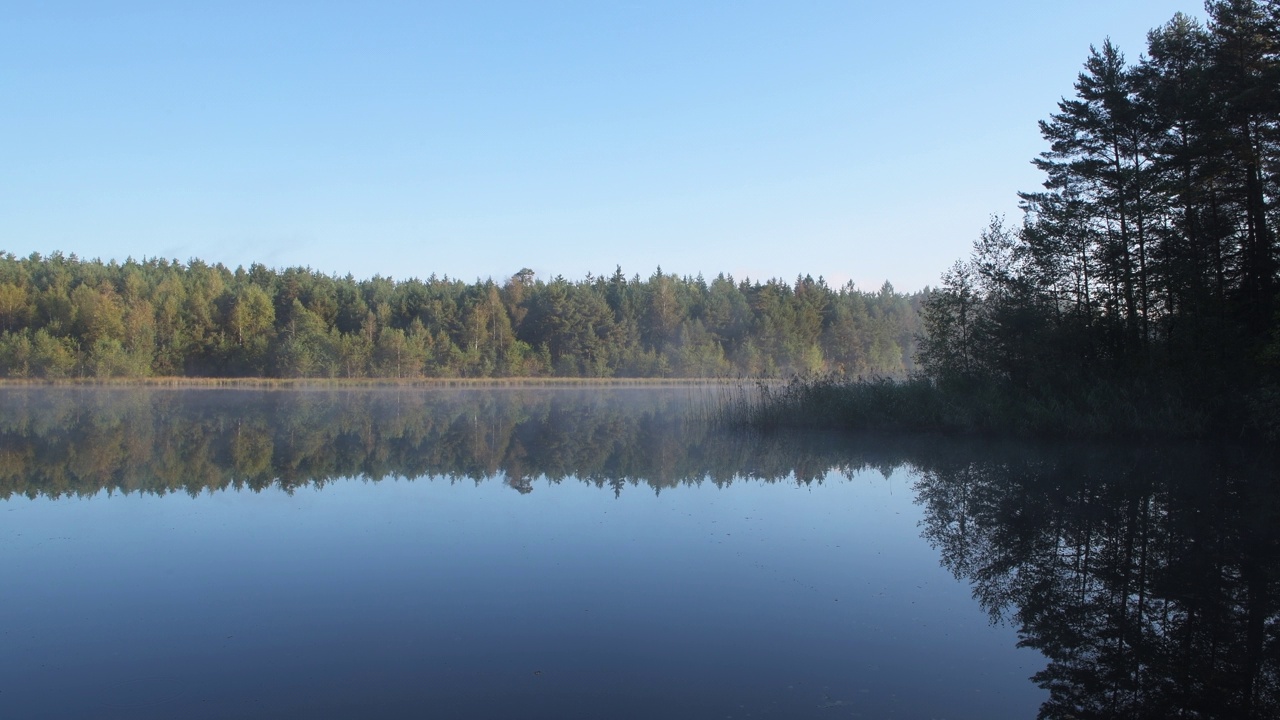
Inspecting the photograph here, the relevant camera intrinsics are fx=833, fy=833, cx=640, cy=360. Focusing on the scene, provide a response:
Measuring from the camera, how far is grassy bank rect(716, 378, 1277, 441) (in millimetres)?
Answer: 16000

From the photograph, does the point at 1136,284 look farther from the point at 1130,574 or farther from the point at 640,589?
the point at 640,589

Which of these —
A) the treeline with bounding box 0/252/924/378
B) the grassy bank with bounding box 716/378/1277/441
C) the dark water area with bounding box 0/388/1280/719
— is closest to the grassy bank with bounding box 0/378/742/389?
Result: the treeline with bounding box 0/252/924/378

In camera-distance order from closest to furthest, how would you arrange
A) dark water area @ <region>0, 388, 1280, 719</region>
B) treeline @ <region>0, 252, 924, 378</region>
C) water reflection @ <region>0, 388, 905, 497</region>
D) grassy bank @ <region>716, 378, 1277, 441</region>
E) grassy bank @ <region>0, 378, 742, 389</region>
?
dark water area @ <region>0, 388, 1280, 719</region> → water reflection @ <region>0, 388, 905, 497</region> → grassy bank @ <region>716, 378, 1277, 441</region> → grassy bank @ <region>0, 378, 742, 389</region> → treeline @ <region>0, 252, 924, 378</region>

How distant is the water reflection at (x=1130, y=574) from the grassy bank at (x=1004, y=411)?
346cm

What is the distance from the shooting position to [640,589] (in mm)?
6551

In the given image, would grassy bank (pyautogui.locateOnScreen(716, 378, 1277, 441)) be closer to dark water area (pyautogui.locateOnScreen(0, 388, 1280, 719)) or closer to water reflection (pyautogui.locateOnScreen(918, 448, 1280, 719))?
dark water area (pyautogui.locateOnScreen(0, 388, 1280, 719))

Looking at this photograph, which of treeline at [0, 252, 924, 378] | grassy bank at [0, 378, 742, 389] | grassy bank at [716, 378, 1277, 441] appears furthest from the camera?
treeline at [0, 252, 924, 378]

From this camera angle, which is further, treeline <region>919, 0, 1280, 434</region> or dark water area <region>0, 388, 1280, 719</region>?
treeline <region>919, 0, 1280, 434</region>

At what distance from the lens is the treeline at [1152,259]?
16.2m

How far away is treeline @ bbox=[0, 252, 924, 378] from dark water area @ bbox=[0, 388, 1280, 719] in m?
40.0

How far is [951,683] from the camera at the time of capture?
4723mm

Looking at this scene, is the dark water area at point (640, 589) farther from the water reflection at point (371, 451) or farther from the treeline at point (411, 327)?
the treeline at point (411, 327)

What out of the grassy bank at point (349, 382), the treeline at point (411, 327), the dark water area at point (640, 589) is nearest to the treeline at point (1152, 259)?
the dark water area at point (640, 589)

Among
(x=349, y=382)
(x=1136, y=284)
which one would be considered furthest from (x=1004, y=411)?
(x=349, y=382)
